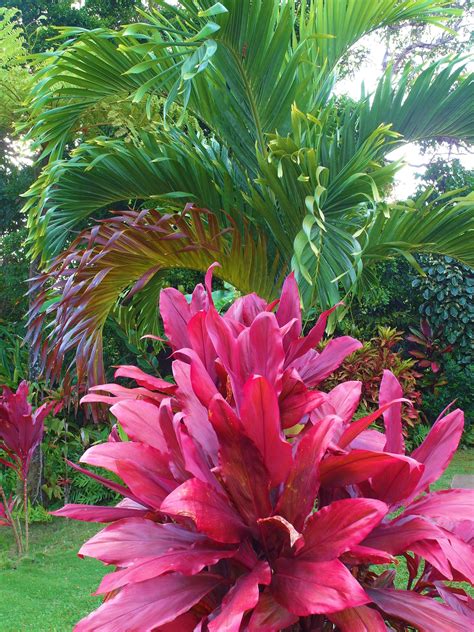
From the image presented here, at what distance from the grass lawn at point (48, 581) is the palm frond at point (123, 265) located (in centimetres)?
113

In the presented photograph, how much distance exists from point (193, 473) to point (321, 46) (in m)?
3.46

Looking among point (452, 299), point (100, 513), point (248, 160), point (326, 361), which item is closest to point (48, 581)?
point (248, 160)

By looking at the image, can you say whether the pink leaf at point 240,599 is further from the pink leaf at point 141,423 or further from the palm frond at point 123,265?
the palm frond at point 123,265

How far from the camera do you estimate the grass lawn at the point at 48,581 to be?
8.98 feet

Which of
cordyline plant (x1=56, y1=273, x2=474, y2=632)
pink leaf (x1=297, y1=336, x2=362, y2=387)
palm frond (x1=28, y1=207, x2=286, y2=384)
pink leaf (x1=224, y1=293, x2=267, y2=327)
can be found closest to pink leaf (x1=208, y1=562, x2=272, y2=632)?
cordyline plant (x1=56, y1=273, x2=474, y2=632)

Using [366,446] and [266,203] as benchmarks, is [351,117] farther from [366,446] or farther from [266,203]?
[366,446]

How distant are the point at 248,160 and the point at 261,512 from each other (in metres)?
3.12

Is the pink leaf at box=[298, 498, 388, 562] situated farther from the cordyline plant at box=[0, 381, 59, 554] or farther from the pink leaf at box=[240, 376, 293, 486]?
the cordyline plant at box=[0, 381, 59, 554]

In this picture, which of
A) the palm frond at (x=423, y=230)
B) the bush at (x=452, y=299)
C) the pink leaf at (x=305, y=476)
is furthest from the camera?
the bush at (x=452, y=299)

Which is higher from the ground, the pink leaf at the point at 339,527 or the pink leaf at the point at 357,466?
the pink leaf at the point at 357,466

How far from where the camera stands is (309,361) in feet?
3.06

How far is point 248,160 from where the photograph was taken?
3561mm

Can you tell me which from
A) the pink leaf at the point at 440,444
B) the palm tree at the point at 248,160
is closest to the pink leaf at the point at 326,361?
the pink leaf at the point at 440,444

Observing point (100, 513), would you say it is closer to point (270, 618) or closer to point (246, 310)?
point (270, 618)
